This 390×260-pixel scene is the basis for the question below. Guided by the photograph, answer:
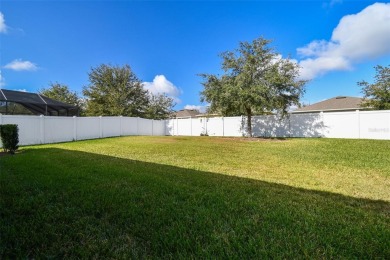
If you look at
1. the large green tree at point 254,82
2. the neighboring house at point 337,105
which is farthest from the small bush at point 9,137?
the neighboring house at point 337,105

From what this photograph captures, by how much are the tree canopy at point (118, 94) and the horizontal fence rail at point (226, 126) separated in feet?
24.1

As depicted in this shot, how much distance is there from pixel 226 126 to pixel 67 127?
13.1 meters

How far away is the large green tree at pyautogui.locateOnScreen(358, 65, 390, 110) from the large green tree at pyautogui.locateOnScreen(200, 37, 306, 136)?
5.53 metres

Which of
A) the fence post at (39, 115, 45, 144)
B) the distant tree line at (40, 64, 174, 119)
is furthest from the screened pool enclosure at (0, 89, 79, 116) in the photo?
the distant tree line at (40, 64, 174, 119)

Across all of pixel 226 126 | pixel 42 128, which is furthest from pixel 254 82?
pixel 42 128

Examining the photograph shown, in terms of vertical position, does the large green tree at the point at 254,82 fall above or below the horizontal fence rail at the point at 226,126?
above

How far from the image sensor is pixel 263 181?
191 inches

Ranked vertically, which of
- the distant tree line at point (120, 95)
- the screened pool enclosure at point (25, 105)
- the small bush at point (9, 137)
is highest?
the distant tree line at point (120, 95)

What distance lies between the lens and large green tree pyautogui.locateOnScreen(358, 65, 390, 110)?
53.5 feet

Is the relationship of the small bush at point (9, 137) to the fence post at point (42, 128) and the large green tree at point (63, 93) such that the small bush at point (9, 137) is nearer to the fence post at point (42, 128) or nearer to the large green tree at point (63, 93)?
the fence post at point (42, 128)

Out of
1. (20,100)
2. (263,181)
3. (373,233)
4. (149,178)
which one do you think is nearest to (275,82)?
(263,181)

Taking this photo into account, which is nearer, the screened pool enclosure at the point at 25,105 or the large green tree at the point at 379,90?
the screened pool enclosure at the point at 25,105

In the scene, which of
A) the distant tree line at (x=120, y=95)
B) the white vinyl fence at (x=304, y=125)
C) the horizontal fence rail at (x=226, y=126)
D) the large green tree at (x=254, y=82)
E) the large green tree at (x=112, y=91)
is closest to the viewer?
the horizontal fence rail at (x=226, y=126)

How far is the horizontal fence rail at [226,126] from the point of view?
13281 mm
